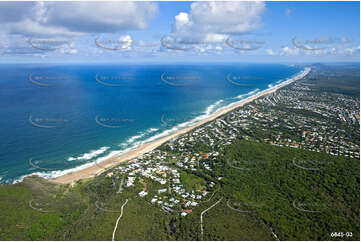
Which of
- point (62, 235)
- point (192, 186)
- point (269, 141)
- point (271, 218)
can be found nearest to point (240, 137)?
point (269, 141)

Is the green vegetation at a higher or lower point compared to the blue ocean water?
lower

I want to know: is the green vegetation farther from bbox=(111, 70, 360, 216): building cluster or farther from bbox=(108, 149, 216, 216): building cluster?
bbox=(111, 70, 360, 216): building cluster

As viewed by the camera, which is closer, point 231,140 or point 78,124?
point 231,140

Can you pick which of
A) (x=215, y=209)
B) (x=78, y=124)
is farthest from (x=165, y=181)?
(x=78, y=124)

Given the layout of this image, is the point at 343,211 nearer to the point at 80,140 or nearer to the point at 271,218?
the point at 271,218

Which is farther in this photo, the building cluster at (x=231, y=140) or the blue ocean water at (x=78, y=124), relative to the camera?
the blue ocean water at (x=78, y=124)

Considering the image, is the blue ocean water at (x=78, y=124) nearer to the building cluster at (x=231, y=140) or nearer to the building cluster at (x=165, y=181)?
the building cluster at (x=165, y=181)

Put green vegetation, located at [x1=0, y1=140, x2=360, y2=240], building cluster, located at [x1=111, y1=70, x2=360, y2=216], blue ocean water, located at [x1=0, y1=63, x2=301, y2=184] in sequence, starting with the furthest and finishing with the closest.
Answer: blue ocean water, located at [x1=0, y1=63, x2=301, y2=184] → building cluster, located at [x1=111, y1=70, x2=360, y2=216] → green vegetation, located at [x1=0, y1=140, x2=360, y2=240]

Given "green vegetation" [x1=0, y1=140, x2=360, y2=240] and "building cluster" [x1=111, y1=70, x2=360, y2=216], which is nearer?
"green vegetation" [x1=0, y1=140, x2=360, y2=240]

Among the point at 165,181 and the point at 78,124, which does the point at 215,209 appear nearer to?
the point at 165,181

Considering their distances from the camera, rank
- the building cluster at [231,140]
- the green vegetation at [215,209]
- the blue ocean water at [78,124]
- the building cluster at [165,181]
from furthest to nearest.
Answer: the blue ocean water at [78,124], the building cluster at [231,140], the building cluster at [165,181], the green vegetation at [215,209]

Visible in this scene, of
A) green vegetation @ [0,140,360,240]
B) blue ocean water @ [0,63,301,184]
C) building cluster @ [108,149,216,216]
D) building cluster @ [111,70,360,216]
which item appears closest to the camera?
green vegetation @ [0,140,360,240]

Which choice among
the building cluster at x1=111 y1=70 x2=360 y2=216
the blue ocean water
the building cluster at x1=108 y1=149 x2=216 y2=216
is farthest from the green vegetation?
the blue ocean water

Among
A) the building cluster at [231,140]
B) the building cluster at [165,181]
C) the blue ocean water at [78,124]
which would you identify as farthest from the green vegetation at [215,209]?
the blue ocean water at [78,124]
